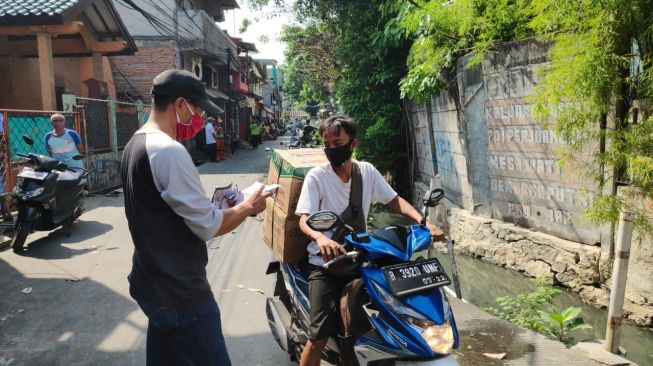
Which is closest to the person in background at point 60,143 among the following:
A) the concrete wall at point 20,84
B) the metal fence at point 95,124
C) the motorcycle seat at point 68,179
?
the motorcycle seat at point 68,179

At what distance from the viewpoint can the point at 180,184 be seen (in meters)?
1.91

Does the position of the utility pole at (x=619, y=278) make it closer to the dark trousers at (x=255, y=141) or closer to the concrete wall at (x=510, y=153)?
the concrete wall at (x=510, y=153)

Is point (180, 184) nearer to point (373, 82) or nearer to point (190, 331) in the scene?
point (190, 331)

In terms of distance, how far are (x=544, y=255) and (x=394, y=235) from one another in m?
3.64

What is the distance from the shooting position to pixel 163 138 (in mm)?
1959

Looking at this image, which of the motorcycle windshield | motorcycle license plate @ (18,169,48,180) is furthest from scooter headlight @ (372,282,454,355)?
motorcycle license plate @ (18,169,48,180)

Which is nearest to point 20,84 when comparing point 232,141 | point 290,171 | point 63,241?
point 63,241

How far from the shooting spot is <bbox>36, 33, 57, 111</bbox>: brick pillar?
10.7 meters

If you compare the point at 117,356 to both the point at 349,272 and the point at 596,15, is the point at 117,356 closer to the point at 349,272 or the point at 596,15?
the point at 349,272

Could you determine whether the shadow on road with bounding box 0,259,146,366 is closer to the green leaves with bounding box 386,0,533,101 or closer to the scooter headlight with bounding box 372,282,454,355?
the scooter headlight with bounding box 372,282,454,355

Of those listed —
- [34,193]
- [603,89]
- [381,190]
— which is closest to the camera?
[381,190]

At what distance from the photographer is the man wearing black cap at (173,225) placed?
1.92 meters

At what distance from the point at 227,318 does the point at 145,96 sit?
1715cm

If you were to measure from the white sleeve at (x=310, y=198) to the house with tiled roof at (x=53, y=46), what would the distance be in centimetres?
995
